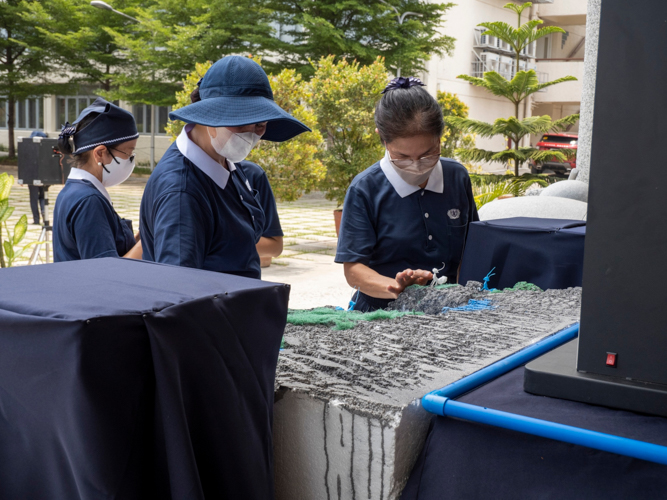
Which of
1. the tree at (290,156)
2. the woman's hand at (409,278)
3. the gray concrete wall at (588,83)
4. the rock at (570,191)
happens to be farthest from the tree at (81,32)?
the woman's hand at (409,278)

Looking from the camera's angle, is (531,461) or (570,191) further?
(570,191)

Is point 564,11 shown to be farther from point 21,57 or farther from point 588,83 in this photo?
point 588,83

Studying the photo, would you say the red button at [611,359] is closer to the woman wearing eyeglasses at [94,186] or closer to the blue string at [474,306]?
the blue string at [474,306]

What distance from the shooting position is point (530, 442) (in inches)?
34.2

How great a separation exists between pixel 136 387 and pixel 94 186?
2083 mm

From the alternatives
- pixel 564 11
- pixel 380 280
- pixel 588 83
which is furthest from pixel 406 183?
pixel 564 11

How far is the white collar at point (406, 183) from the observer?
236cm

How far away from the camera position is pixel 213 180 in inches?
72.1

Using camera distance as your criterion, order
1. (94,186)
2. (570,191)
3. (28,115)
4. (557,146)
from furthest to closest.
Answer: (28,115), (557,146), (570,191), (94,186)

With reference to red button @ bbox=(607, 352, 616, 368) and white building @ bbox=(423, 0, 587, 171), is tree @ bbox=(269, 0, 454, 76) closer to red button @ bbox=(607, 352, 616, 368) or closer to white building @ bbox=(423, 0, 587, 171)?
white building @ bbox=(423, 0, 587, 171)

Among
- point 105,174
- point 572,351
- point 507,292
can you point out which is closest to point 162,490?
point 572,351

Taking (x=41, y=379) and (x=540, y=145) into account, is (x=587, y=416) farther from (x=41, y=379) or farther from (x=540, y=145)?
(x=540, y=145)

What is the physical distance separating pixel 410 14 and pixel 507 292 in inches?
733

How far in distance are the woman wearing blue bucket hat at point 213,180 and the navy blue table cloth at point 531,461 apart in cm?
89
